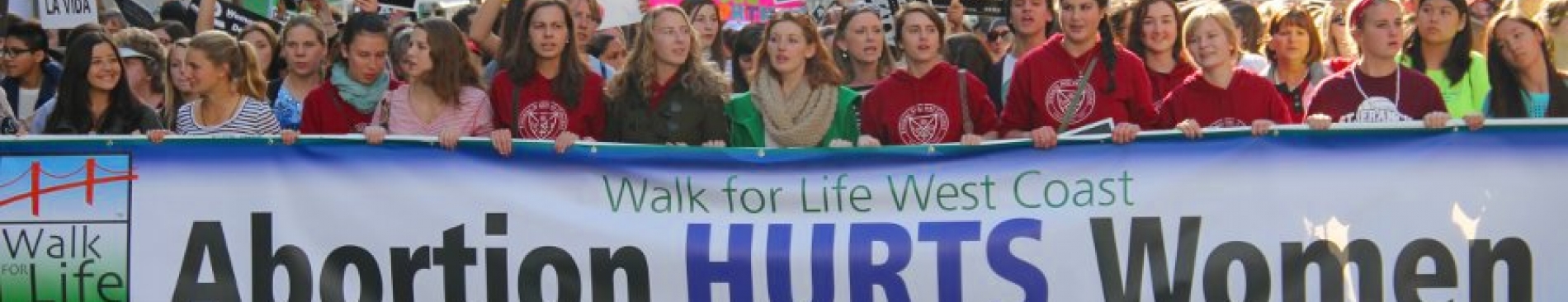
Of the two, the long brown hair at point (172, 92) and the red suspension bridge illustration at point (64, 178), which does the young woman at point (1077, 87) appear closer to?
the red suspension bridge illustration at point (64, 178)

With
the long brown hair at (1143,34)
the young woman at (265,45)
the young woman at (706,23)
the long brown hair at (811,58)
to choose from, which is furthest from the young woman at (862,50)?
the young woman at (265,45)

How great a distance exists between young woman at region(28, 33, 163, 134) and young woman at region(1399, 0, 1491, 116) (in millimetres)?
4169

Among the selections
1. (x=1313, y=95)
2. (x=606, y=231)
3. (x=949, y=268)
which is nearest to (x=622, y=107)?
(x=606, y=231)

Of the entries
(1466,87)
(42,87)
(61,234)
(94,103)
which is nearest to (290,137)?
(61,234)

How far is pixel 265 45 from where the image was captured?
1105cm

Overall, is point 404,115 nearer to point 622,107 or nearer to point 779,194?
point 622,107

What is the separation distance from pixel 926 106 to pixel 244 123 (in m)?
2.15

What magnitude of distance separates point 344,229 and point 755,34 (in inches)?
112

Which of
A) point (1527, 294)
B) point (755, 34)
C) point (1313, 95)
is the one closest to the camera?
point (1527, 294)

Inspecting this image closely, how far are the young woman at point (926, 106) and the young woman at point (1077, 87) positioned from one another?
0.37 feet

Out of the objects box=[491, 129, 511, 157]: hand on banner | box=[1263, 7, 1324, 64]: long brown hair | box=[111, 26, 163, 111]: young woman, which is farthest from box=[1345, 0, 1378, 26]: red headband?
box=[111, 26, 163, 111]: young woman

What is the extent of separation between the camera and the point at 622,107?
885 cm

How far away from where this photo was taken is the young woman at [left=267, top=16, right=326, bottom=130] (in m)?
9.91

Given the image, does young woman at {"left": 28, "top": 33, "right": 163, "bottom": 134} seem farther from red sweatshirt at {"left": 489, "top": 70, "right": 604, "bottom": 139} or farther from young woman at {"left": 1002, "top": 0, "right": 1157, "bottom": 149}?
young woman at {"left": 1002, "top": 0, "right": 1157, "bottom": 149}
